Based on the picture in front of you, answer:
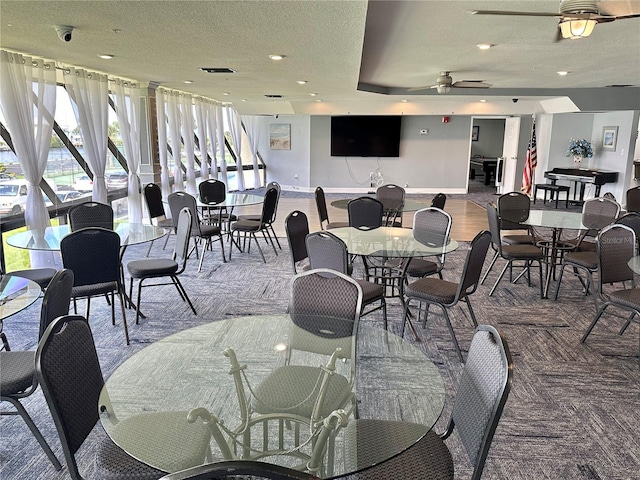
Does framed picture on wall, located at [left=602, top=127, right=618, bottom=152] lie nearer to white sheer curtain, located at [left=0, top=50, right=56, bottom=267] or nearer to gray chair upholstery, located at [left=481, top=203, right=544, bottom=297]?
gray chair upholstery, located at [left=481, top=203, right=544, bottom=297]

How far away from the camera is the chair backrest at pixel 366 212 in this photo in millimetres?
5469

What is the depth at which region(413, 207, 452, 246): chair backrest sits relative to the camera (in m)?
4.39

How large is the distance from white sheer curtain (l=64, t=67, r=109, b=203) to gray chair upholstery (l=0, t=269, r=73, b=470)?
415 centimetres

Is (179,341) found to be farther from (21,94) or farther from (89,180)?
(89,180)

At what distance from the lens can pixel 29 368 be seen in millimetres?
2410

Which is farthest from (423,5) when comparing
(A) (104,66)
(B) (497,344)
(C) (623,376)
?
(A) (104,66)

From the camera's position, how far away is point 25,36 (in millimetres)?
3932

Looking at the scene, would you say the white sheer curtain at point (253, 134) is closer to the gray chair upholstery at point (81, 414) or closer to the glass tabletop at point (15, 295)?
the glass tabletop at point (15, 295)

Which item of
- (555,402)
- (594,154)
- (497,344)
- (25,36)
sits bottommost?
(555,402)

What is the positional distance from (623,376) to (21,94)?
598 centimetres

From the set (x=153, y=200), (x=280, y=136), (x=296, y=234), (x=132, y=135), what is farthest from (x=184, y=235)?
(x=280, y=136)

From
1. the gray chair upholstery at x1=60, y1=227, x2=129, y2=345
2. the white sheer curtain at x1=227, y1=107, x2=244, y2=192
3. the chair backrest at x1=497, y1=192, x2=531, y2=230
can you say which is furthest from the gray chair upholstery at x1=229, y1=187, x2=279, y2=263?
the white sheer curtain at x1=227, y1=107, x2=244, y2=192

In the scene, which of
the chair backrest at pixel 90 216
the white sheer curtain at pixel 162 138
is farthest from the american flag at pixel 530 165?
the chair backrest at pixel 90 216

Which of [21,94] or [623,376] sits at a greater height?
[21,94]
